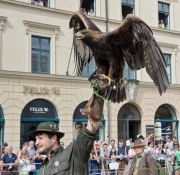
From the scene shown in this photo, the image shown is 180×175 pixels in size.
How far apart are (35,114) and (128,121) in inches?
269

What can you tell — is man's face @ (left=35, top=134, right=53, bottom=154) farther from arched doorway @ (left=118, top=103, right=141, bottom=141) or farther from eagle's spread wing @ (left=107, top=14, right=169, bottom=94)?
arched doorway @ (left=118, top=103, right=141, bottom=141)

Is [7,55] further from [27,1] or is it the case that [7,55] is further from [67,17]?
[67,17]

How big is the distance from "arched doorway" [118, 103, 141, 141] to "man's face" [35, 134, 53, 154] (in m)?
22.4

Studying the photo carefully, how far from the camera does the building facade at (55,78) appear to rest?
71.4ft

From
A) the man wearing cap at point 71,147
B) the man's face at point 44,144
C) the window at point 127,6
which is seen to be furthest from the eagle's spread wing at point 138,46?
the window at point 127,6

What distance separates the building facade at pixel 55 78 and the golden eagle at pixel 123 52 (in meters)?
14.6

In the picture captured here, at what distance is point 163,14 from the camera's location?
99.5ft

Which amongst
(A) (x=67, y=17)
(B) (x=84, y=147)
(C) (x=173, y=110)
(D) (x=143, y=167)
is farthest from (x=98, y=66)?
(C) (x=173, y=110)

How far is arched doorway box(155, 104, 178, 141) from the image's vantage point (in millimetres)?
28281

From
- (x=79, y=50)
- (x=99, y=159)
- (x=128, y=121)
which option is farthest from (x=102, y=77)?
(x=128, y=121)

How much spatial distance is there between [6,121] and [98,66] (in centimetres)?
1764

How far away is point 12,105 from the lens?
21562 mm

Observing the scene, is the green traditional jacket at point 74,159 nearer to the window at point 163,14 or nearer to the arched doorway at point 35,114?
the arched doorway at point 35,114

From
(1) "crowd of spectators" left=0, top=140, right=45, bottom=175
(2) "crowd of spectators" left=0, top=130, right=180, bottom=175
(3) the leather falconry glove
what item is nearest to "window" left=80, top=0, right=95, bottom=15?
(2) "crowd of spectators" left=0, top=130, right=180, bottom=175
